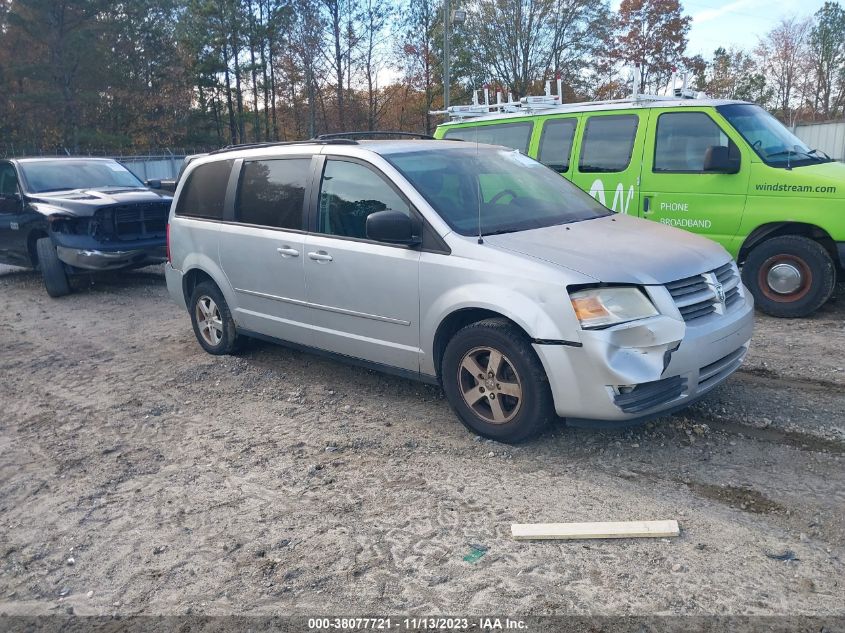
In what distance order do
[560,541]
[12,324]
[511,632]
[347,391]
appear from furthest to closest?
[12,324] < [347,391] < [560,541] < [511,632]

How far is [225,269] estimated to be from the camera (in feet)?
19.1

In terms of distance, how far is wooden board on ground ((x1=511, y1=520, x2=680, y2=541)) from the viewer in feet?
10.4

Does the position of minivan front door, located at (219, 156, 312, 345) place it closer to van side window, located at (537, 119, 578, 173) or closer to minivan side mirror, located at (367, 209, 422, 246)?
minivan side mirror, located at (367, 209, 422, 246)

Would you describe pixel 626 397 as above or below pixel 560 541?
above

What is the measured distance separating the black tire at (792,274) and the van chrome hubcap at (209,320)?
5.02 meters

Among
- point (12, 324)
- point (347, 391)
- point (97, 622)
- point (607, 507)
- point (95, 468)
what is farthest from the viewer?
point (12, 324)

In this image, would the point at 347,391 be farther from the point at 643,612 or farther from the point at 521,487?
the point at 643,612

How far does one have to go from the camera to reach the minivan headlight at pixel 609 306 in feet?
12.1

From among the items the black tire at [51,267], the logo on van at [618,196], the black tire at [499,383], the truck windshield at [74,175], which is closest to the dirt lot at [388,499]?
the black tire at [499,383]

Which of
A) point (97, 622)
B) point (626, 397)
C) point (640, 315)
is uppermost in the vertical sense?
point (640, 315)

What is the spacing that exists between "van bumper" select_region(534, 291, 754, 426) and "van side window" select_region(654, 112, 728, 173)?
3.65 meters

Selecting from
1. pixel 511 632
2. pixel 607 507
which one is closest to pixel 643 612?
pixel 511 632

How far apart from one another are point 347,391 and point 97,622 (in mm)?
2675

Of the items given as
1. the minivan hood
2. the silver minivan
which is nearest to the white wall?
the minivan hood
